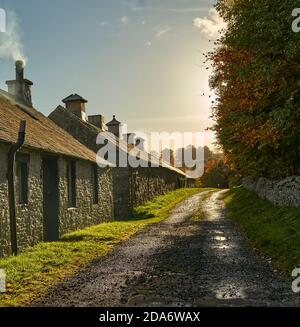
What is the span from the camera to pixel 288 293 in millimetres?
7621

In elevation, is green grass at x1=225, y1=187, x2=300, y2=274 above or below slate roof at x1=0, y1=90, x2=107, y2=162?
below

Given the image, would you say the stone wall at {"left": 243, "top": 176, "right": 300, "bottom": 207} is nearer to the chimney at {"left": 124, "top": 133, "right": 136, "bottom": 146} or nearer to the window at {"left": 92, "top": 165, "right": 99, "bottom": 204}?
the window at {"left": 92, "top": 165, "right": 99, "bottom": 204}

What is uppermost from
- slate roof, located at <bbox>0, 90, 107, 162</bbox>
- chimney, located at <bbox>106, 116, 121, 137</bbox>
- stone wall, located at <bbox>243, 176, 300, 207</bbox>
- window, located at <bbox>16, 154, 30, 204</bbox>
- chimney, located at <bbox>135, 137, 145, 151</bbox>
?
chimney, located at <bbox>106, 116, 121, 137</bbox>

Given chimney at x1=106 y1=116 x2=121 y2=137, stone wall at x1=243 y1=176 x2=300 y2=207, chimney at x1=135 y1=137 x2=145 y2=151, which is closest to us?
stone wall at x1=243 y1=176 x2=300 y2=207

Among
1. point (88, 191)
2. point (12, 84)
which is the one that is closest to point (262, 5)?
point (88, 191)

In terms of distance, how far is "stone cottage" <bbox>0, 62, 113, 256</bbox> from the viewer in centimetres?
1357

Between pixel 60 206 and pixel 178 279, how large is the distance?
372 inches

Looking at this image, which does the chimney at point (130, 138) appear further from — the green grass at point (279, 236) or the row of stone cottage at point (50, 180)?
the green grass at point (279, 236)

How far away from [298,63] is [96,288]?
9.70 metres

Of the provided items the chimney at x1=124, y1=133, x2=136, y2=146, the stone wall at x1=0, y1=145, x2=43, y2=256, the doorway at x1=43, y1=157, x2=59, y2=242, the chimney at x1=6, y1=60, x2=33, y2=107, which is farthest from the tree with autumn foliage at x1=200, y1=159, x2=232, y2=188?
the stone wall at x1=0, y1=145, x2=43, y2=256

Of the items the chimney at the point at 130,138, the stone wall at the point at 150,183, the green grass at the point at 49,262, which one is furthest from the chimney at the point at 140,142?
the green grass at the point at 49,262
